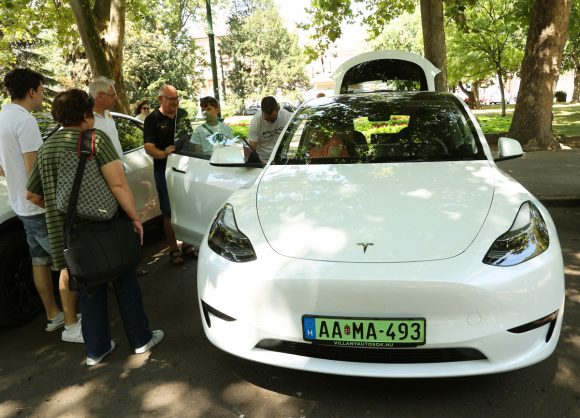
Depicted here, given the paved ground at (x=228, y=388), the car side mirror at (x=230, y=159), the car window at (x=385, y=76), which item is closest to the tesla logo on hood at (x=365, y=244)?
the paved ground at (x=228, y=388)

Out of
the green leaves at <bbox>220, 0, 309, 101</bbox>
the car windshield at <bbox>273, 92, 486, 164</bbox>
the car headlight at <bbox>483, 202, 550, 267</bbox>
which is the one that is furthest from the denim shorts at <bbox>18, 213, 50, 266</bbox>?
the green leaves at <bbox>220, 0, 309, 101</bbox>

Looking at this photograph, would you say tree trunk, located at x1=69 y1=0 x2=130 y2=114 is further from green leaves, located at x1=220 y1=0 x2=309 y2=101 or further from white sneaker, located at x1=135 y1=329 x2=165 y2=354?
green leaves, located at x1=220 y1=0 x2=309 y2=101

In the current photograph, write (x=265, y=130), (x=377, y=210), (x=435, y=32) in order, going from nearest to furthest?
1. (x=377, y=210)
2. (x=265, y=130)
3. (x=435, y=32)

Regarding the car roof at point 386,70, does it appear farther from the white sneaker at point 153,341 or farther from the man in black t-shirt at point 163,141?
the white sneaker at point 153,341

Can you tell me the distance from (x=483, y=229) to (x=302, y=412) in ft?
4.20

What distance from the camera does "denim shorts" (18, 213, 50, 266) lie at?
332 centimetres

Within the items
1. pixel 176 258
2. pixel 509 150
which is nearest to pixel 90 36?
pixel 176 258

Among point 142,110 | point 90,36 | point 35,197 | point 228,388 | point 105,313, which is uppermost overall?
point 90,36

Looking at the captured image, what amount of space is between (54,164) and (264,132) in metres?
3.12

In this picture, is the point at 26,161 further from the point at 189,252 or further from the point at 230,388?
the point at 189,252

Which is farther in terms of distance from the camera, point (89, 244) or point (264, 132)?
point (264, 132)

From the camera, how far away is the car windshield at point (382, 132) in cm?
333

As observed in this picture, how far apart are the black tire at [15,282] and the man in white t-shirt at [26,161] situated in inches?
4.1

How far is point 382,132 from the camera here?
3.65 meters
